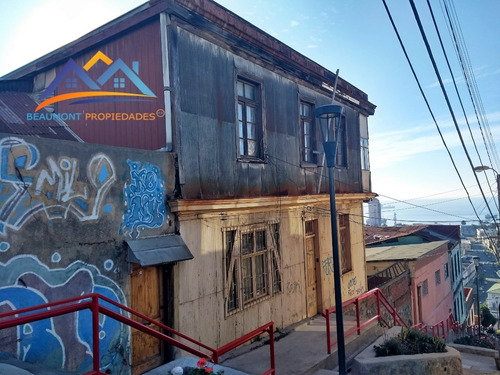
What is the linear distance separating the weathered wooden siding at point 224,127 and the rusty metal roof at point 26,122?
8.82ft

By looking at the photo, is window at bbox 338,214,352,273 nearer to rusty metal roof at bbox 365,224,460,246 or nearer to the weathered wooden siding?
the weathered wooden siding

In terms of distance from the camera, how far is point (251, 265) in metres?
8.62

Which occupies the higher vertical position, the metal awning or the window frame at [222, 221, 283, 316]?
the metal awning

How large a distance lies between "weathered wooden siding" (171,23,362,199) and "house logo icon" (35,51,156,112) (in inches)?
35.2

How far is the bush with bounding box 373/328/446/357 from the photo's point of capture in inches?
273

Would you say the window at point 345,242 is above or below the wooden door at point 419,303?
above

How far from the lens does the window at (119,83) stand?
25.2 feet

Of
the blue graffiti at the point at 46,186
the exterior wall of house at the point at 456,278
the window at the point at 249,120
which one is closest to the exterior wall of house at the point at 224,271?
the window at the point at 249,120

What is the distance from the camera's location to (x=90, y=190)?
5.50 meters

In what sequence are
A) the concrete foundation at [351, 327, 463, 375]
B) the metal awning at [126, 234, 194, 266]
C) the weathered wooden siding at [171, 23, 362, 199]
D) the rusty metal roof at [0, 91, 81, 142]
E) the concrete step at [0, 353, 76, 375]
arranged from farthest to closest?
the rusty metal roof at [0, 91, 81, 142], the weathered wooden siding at [171, 23, 362, 199], the concrete foundation at [351, 327, 463, 375], the metal awning at [126, 234, 194, 266], the concrete step at [0, 353, 76, 375]

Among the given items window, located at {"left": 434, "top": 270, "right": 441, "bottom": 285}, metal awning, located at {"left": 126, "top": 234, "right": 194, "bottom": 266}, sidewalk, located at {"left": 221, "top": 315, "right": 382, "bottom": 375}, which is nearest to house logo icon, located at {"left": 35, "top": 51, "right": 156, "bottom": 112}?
metal awning, located at {"left": 126, "top": 234, "right": 194, "bottom": 266}

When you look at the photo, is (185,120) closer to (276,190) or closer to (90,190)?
(90,190)

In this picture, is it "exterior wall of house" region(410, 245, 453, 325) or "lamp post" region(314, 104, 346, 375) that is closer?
"lamp post" region(314, 104, 346, 375)

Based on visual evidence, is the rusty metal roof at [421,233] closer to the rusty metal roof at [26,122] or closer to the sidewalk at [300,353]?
the sidewalk at [300,353]
